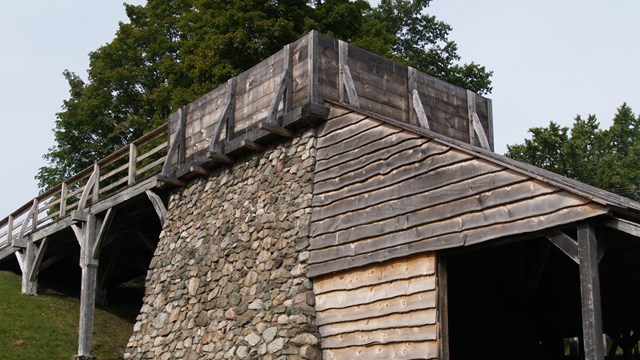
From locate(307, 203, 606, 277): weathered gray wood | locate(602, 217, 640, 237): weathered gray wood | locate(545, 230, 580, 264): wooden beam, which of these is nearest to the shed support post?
locate(307, 203, 606, 277): weathered gray wood

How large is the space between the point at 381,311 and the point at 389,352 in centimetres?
53

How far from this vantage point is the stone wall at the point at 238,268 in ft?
40.1

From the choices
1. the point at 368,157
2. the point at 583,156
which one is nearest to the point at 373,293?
the point at 368,157

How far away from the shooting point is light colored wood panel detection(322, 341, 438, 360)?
10297mm

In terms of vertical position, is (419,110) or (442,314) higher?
(419,110)

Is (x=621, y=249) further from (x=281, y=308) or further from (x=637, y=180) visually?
(x=637, y=180)

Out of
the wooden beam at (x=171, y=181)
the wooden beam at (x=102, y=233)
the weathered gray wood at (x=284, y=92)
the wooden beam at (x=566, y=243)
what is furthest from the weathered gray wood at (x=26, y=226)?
the wooden beam at (x=566, y=243)

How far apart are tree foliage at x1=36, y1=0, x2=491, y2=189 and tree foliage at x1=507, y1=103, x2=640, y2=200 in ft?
9.11

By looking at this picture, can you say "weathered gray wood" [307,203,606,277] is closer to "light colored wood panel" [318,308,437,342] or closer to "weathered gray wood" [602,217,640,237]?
"weathered gray wood" [602,217,640,237]

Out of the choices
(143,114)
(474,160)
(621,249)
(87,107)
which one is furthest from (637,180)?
(474,160)

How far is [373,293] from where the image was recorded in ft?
36.9

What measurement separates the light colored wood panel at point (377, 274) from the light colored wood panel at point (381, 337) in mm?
617

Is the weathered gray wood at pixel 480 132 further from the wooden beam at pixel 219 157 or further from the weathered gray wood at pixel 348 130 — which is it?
the wooden beam at pixel 219 157

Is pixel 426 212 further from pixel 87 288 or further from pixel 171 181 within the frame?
pixel 87 288
